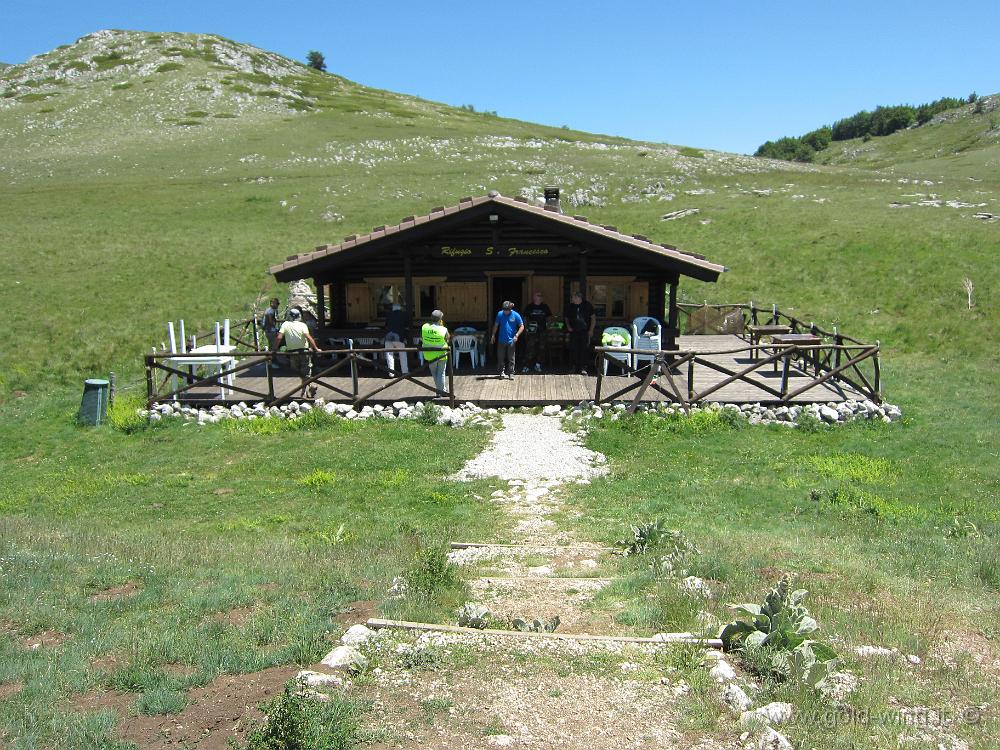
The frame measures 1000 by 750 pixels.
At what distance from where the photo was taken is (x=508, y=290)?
20.7m

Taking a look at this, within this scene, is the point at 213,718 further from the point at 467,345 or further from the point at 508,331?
the point at 467,345

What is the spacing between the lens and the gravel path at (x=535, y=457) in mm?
12547

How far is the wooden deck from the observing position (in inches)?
642

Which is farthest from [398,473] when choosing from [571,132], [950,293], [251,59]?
[251,59]

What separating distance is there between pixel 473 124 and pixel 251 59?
130 feet

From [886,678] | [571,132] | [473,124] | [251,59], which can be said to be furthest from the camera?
[251,59]

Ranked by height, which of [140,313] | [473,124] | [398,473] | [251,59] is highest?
[251,59]

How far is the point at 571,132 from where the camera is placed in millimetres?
84000

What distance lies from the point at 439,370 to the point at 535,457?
390cm

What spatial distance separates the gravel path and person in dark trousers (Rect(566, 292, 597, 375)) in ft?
12.0

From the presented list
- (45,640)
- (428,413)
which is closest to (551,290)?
(428,413)

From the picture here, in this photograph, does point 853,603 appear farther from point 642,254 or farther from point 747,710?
point 642,254

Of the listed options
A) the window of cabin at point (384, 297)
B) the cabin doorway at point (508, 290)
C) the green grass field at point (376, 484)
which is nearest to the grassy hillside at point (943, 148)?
the green grass field at point (376, 484)

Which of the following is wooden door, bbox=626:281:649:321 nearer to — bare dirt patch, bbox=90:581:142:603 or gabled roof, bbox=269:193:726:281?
gabled roof, bbox=269:193:726:281
